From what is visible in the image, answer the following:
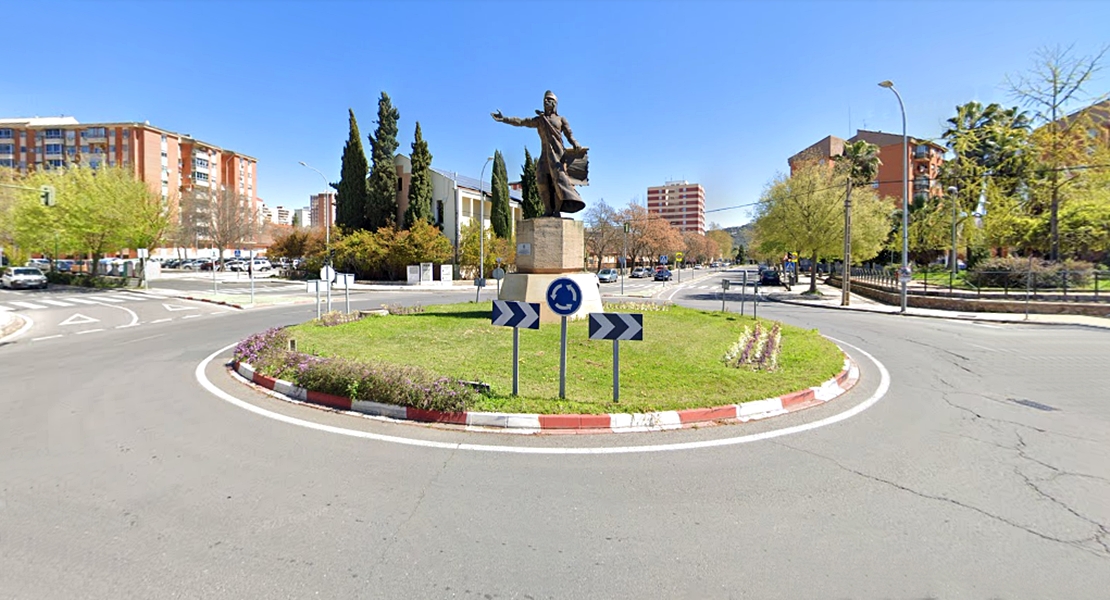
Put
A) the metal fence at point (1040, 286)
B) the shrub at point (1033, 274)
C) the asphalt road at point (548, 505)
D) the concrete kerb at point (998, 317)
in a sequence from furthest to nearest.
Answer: the shrub at point (1033, 274)
the metal fence at point (1040, 286)
the concrete kerb at point (998, 317)
the asphalt road at point (548, 505)

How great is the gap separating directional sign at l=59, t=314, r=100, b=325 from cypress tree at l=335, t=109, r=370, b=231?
92.2ft

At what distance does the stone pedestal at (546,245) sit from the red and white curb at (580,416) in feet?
21.2

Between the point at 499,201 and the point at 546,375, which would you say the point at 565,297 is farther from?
the point at 499,201

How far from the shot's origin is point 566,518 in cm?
365

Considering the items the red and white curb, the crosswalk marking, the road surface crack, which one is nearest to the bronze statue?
the red and white curb

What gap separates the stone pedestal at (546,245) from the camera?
12.0m

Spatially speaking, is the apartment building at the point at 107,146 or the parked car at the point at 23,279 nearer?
the parked car at the point at 23,279

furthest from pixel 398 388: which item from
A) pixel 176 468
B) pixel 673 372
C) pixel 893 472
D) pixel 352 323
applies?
pixel 352 323

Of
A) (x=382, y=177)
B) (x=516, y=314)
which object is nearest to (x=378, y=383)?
(x=516, y=314)

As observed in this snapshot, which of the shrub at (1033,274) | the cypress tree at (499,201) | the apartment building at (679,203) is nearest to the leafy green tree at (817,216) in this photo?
the shrub at (1033,274)

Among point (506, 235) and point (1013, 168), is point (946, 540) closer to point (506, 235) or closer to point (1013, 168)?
point (1013, 168)

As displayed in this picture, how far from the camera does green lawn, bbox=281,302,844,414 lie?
645cm

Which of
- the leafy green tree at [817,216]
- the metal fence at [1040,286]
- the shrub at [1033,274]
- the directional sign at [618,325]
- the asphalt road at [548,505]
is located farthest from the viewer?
the leafy green tree at [817,216]

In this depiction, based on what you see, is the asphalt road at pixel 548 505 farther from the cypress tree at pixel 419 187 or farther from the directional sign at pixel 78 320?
the cypress tree at pixel 419 187
